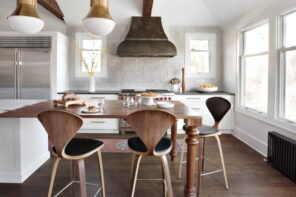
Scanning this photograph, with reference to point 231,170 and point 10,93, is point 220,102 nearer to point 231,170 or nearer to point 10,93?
point 231,170

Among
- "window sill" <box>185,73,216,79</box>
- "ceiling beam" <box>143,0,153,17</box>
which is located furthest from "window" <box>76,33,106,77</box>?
"window sill" <box>185,73,216,79</box>

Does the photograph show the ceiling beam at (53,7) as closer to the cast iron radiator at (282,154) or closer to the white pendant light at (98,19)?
the white pendant light at (98,19)

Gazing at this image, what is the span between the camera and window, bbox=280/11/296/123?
336cm

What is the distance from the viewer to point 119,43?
6.06 metres

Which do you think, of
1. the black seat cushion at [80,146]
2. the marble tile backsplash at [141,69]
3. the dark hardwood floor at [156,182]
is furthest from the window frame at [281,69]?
the black seat cushion at [80,146]

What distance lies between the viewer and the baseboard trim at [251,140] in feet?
13.0

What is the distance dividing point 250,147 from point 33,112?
143 inches

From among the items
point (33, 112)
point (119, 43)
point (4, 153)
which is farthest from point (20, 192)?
point (119, 43)

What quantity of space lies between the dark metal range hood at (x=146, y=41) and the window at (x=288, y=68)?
2.44 metres

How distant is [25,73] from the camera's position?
5.29m

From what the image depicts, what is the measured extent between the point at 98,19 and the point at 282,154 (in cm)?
278

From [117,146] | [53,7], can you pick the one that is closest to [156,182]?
[117,146]

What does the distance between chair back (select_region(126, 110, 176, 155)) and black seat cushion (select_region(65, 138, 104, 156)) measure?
49 cm

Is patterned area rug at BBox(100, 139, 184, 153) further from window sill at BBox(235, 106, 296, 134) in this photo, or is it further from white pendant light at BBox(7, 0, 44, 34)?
white pendant light at BBox(7, 0, 44, 34)
